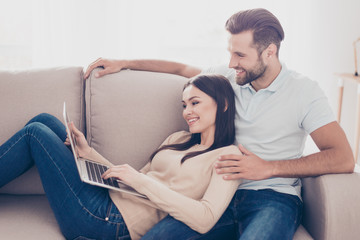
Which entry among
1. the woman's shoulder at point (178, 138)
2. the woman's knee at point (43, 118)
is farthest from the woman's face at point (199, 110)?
the woman's knee at point (43, 118)

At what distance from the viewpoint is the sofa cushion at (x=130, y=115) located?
5.29ft

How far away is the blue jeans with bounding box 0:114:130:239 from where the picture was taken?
4.14 ft

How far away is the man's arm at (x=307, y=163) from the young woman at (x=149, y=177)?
0.05 metres

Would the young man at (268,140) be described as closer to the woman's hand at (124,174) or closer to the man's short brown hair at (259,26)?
the man's short brown hair at (259,26)

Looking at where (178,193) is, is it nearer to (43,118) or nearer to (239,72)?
(239,72)

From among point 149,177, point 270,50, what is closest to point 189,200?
point 149,177

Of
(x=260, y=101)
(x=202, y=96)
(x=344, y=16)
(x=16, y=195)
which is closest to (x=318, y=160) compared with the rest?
(x=260, y=101)

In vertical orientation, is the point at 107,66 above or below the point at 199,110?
above

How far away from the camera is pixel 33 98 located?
162 centimetres

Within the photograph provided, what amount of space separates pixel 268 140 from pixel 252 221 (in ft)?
1.12

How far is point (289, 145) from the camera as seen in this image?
144cm

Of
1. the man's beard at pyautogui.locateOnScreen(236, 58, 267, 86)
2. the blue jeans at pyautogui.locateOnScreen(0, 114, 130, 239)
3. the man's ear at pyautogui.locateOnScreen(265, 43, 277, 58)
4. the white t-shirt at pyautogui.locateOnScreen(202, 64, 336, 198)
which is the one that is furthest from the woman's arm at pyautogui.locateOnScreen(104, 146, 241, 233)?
the man's ear at pyautogui.locateOnScreen(265, 43, 277, 58)

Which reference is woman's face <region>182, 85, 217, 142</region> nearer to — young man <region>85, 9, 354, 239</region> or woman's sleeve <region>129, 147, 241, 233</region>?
young man <region>85, 9, 354, 239</region>

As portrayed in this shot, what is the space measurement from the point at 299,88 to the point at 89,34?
2.09 meters
